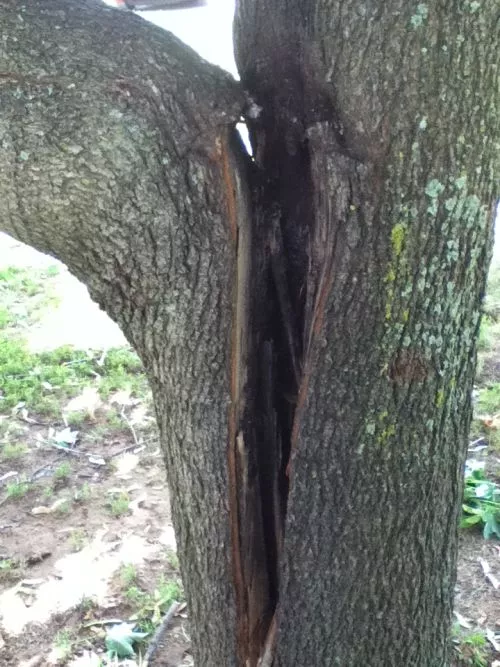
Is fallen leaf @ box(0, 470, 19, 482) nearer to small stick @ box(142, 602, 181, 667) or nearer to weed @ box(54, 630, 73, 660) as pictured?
weed @ box(54, 630, 73, 660)

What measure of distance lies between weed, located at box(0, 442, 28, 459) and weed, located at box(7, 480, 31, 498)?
0.89ft

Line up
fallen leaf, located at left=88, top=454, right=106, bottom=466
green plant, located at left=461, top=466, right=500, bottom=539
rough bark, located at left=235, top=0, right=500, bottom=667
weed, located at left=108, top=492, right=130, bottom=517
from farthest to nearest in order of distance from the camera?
fallen leaf, located at left=88, top=454, right=106, bottom=466 → weed, located at left=108, top=492, right=130, bottom=517 → green plant, located at left=461, top=466, right=500, bottom=539 → rough bark, located at left=235, top=0, right=500, bottom=667

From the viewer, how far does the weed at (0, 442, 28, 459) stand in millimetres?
4234

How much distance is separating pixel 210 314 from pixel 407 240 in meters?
0.47

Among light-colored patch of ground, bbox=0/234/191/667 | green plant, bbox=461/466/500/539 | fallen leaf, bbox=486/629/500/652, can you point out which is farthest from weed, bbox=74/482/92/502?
fallen leaf, bbox=486/629/500/652

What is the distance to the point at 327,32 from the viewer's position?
5.28ft

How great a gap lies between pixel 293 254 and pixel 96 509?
2.39 m

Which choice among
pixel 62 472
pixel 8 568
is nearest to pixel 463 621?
pixel 8 568

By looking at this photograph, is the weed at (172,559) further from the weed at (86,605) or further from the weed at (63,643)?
the weed at (63,643)

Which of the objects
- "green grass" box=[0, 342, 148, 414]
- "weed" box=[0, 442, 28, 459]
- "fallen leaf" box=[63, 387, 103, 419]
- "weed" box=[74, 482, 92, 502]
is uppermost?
"green grass" box=[0, 342, 148, 414]

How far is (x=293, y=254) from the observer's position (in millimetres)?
1853

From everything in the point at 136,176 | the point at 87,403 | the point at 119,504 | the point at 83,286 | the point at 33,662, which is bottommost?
the point at 33,662

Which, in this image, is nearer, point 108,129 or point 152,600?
point 108,129

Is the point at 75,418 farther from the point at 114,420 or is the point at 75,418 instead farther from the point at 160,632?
the point at 160,632
